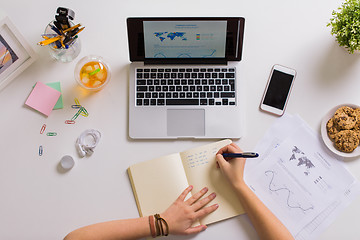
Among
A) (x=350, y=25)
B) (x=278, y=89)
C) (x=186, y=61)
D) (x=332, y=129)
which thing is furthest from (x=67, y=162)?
(x=350, y=25)

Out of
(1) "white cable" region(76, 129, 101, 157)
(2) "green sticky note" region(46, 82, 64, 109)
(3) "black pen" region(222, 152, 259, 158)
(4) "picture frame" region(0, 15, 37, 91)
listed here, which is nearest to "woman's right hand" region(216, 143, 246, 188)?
(3) "black pen" region(222, 152, 259, 158)

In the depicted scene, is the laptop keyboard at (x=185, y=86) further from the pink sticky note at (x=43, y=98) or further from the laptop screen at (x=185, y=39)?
the pink sticky note at (x=43, y=98)

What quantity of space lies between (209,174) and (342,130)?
0.45 m

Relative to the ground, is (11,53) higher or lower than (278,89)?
higher

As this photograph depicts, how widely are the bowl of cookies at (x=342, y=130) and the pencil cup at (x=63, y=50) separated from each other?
2.78ft

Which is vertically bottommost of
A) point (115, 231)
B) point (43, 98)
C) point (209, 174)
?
point (115, 231)

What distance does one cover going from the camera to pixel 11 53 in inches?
41.8

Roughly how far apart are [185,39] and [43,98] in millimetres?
507

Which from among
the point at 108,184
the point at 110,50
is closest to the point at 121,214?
the point at 108,184

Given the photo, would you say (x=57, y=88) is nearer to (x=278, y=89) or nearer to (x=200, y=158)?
(x=200, y=158)

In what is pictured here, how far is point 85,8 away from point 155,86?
1.25ft

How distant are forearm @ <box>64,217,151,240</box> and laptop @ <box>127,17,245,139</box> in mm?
269

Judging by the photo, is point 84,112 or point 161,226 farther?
point 84,112

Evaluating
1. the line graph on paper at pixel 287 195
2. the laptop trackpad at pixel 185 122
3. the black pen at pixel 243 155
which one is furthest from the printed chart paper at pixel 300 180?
the laptop trackpad at pixel 185 122
